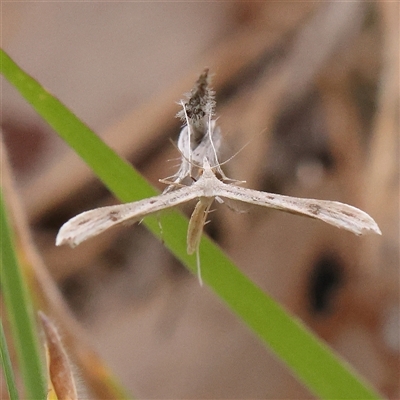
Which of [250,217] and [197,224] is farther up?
[250,217]

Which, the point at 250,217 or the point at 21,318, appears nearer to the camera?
the point at 21,318

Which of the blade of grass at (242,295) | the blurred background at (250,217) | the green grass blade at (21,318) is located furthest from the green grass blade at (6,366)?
the blurred background at (250,217)

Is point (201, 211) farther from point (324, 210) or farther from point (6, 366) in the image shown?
point (6, 366)

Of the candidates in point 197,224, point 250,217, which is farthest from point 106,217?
point 250,217

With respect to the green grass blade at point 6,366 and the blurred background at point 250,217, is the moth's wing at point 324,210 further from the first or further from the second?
the blurred background at point 250,217

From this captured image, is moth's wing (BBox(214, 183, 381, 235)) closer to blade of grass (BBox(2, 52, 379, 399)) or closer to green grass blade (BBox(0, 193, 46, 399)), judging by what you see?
blade of grass (BBox(2, 52, 379, 399))

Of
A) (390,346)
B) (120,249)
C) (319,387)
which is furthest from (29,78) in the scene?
(390,346)
